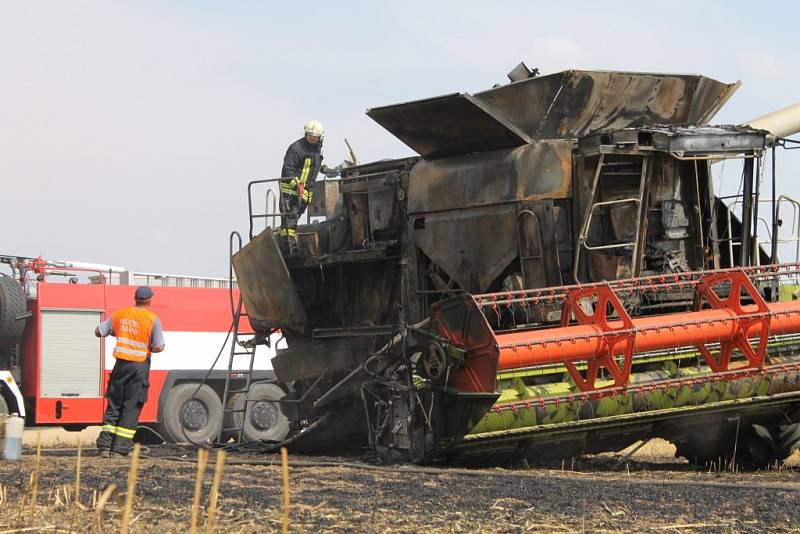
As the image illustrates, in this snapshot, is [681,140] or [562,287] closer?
[562,287]

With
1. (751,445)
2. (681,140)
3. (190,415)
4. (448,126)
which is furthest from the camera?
(190,415)

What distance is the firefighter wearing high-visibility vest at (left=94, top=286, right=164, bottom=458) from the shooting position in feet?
35.1

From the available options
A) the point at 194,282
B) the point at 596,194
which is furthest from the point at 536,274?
the point at 194,282

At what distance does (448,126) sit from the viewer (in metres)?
10.9

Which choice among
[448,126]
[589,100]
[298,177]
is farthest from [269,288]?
[589,100]

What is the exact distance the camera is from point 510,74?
11156 millimetres

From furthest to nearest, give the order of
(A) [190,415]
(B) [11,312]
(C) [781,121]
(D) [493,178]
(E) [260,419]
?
(E) [260,419] < (A) [190,415] < (B) [11,312] < (C) [781,121] < (D) [493,178]

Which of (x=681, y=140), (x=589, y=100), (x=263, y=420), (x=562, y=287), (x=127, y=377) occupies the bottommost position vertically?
(x=263, y=420)

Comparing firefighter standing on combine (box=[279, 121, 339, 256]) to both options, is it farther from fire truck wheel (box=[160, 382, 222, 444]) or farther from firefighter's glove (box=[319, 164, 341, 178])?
fire truck wheel (box=[160, 382, 222, 444])

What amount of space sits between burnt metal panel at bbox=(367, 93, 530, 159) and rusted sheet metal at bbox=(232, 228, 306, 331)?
1.98 meters

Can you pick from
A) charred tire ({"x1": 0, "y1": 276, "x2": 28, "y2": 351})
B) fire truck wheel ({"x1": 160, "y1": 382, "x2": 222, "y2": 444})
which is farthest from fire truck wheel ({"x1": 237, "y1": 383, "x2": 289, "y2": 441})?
charred tire ({"x1": 0, "y1": 276, "x2": 28, "y2": 351})

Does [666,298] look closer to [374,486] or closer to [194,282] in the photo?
[374,486]

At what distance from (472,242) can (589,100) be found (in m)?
1.59

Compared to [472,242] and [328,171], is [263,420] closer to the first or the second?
[328,171]
